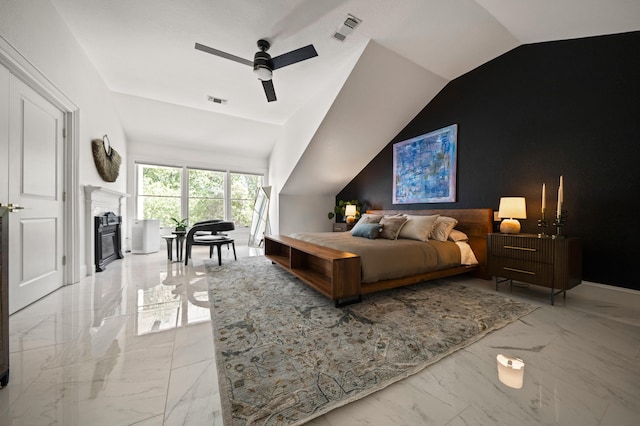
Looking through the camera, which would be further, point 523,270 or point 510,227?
point 510,227

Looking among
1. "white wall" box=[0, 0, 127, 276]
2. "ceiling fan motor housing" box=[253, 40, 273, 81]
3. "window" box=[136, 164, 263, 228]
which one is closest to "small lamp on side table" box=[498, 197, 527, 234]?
"ceiling fan motor housing" box=[253, 40, 273, 81]

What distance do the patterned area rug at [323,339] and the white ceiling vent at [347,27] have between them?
305 cm

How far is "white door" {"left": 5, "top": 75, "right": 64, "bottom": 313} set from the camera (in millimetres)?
2006

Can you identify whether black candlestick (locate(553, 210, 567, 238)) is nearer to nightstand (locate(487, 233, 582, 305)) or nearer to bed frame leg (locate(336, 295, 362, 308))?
nightstand (locate(487, 233, 582, 305))

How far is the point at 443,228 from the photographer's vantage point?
3.22m

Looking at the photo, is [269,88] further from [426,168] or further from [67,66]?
[426,168]

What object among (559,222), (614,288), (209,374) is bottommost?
(209,374)

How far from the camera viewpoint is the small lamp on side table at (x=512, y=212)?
264cm

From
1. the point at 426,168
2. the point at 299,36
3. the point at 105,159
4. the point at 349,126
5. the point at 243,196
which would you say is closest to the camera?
the point at 299,36

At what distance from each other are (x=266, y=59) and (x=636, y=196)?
3.99 meters

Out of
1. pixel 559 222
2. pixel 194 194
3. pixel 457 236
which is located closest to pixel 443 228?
pixel 457 236

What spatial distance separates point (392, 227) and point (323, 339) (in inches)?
77.9

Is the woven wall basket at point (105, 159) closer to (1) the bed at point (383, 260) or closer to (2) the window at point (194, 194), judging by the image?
(2) the window at point (194, 194)

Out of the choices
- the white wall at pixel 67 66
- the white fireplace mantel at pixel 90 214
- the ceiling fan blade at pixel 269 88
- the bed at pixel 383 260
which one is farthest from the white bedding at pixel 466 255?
the white fireplace mantel at pixel 90 214
